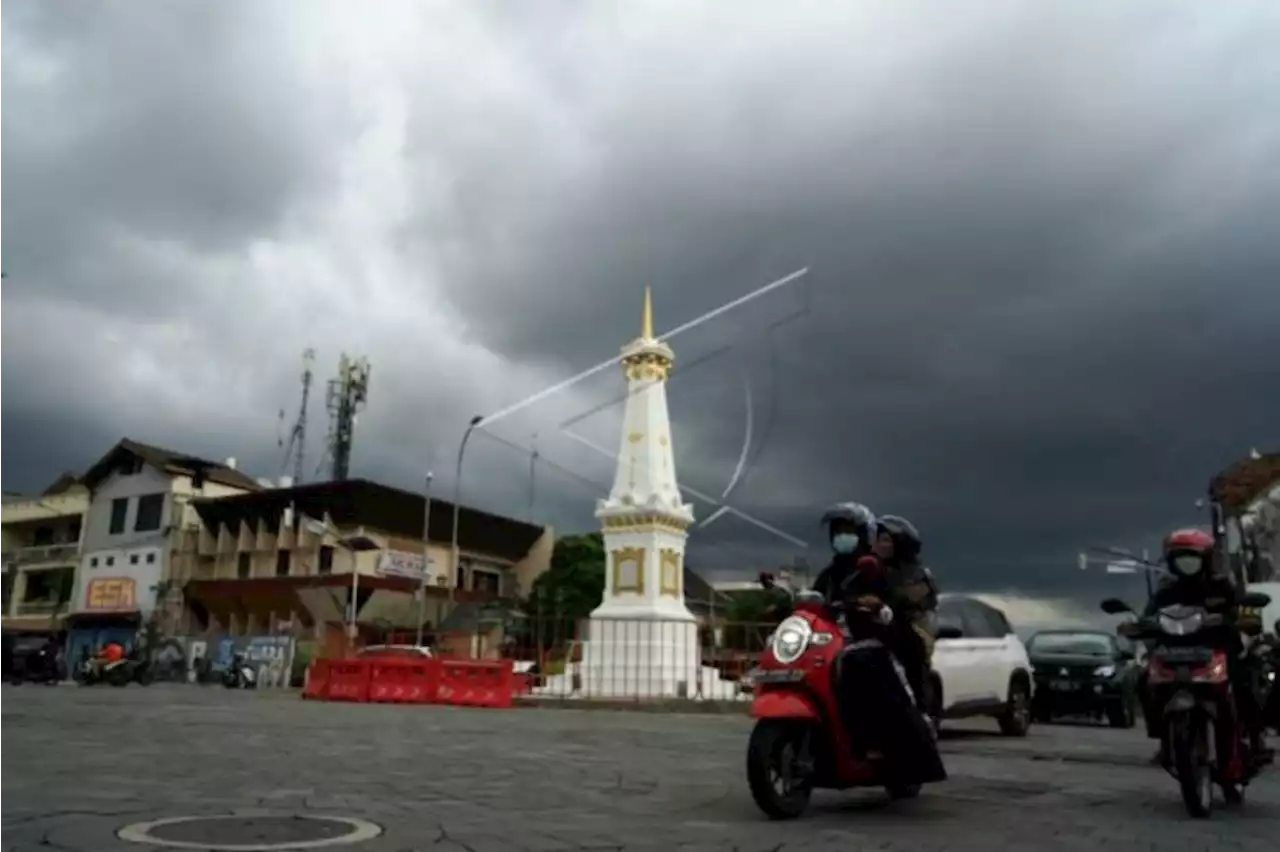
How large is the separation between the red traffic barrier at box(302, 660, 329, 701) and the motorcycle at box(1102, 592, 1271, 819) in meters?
19.6

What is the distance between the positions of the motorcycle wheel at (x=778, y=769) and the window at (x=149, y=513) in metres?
51.5

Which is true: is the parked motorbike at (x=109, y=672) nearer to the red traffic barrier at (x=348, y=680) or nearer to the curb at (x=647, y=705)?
the red traffic barrier at (x=348, y=680)

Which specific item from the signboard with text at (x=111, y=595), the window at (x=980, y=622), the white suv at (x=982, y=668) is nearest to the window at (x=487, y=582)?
the signboard with text at (x=111, y=595)

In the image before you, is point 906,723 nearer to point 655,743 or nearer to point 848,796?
point 848,796

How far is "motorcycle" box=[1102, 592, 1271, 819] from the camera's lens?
5.89 metres

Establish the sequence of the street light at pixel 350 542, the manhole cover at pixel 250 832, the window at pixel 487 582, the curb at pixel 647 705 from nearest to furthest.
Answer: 1. the manhole cover at pixel 250 832
2. the curb at pixel 647 705
3. the street light at pixel 350 542
4. the window at pixel 487 582

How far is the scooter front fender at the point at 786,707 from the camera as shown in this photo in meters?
5.38

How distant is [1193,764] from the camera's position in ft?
19.4

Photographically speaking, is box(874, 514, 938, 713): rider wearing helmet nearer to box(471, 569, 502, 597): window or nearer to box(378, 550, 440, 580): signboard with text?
box(378, 550, 440, 580): signboard with text

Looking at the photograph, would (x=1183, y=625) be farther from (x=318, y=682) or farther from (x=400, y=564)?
(x=400, y=564)

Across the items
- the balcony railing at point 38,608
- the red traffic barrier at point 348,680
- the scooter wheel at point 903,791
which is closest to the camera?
the scooter wheel at point 903,791

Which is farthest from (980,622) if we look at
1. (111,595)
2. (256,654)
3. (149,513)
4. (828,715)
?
(111,595)

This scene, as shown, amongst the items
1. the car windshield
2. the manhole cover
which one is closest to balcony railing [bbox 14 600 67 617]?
the car windshield

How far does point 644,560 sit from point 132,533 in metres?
35.6
